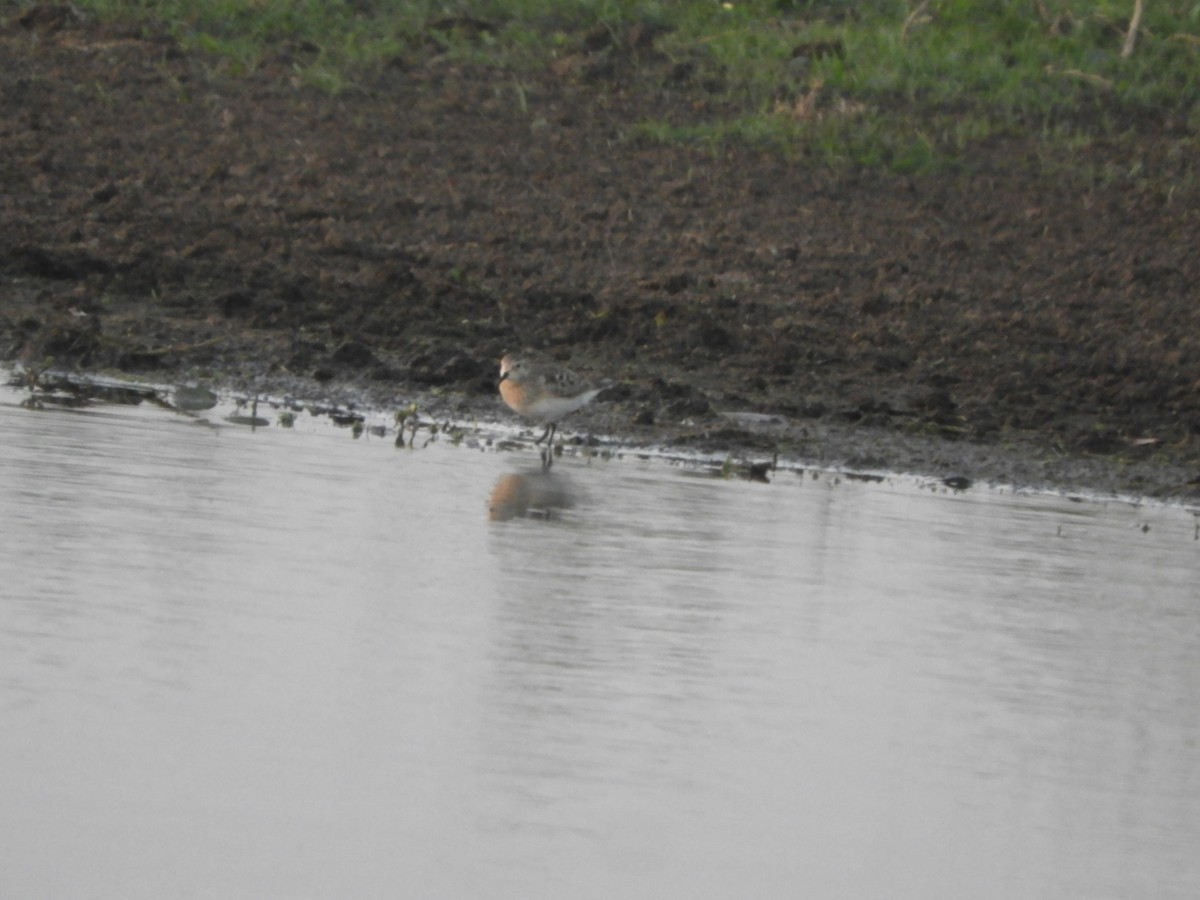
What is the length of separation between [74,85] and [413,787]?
14750 mm

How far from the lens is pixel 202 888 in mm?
4484

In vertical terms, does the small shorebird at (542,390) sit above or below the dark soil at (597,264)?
below

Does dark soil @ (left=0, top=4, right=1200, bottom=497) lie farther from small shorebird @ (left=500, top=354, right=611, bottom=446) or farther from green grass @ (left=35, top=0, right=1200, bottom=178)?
small shorebird @ (left=500, top=354, right=611, bottom=446)

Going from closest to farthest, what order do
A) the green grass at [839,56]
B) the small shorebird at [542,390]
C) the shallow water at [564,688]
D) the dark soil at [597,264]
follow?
the shallow water at [564,688] → the small shorebird at [542,390] → the dark soil at [597,264] → the green grass at [839,56]

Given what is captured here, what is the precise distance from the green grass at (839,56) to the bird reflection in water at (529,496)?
7.89m

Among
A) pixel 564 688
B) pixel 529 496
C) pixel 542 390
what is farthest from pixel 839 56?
pixel 564 688

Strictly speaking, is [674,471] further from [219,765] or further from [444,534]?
[219,765]

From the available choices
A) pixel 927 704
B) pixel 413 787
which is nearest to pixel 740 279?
pixel 927 704

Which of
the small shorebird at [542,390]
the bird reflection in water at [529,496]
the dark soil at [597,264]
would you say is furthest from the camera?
the dark soil at [597,264]

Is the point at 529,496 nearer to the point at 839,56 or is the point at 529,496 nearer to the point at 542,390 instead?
the point at 542,390

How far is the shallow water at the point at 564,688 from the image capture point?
488cm

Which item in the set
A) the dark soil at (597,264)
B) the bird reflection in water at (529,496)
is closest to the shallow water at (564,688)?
the bird reflection in water at (529,496)

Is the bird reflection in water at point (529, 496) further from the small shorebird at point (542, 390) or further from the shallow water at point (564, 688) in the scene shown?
the small shorebird at point (542, 390)

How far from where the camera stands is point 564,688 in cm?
625
